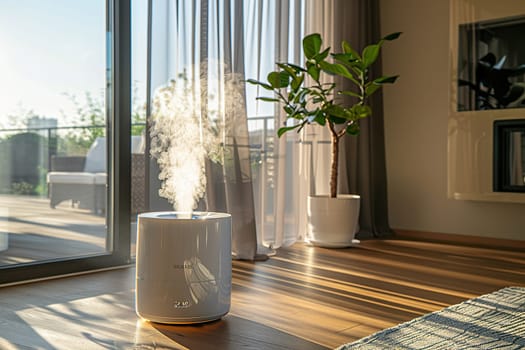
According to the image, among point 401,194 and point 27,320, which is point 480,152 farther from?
point 27,320

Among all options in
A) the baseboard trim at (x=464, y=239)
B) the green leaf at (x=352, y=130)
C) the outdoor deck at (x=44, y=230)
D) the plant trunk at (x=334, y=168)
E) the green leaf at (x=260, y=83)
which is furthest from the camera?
the baseboard trim at (x=464, y=239)

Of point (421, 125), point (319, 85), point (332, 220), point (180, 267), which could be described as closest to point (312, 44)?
point (319, 85)

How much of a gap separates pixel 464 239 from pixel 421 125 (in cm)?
85

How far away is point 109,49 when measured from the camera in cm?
317

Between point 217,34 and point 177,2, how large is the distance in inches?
10.7

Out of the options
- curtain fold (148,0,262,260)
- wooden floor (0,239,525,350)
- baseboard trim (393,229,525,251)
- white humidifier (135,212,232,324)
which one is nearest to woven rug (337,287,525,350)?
wooden floor (0,239,525,350)

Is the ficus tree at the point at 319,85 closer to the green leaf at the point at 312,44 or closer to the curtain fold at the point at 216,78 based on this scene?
the green leaf at the point at 312,44

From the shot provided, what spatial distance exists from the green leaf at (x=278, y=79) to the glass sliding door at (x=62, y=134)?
821 mm

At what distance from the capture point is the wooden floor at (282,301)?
186 cm

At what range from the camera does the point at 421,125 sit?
183 inches

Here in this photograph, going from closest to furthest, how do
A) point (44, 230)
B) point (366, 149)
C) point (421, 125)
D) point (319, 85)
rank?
1. point (44, 230)
2. point (319, 85)
3. point (366, 149)
4. point (421, 125)

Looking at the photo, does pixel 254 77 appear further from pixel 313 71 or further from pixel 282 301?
pixel 282 301

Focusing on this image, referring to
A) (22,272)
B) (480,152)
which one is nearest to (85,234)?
(22,272)

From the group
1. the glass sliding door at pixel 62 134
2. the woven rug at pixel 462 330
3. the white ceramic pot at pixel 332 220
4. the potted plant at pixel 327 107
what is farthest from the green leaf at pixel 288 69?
the woven rug at pixel 462 330
